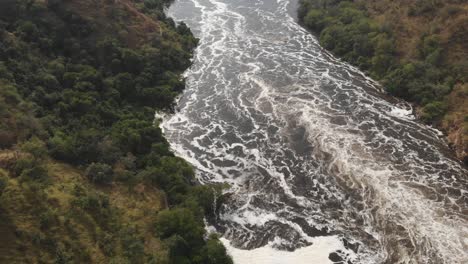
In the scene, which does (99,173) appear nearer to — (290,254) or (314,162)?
(290,254)

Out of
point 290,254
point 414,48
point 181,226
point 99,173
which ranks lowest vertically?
point 99,173

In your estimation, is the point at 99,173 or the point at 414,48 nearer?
the point at 99,173

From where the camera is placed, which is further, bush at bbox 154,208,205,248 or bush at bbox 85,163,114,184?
bush at bbox 85,163,114,184

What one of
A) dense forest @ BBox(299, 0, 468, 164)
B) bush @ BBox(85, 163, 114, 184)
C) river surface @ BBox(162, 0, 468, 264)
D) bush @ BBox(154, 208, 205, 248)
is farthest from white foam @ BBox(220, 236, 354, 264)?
dense forest @ BBox(299, 0, 468, 164)

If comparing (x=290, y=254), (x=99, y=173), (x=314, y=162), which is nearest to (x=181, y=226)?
(x=290, y=254)

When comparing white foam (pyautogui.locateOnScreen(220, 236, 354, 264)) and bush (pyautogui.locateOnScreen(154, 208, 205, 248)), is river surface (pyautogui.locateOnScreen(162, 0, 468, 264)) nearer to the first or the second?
white foam (pyautogui.locateOnScreen(220, 236, 354, 264))

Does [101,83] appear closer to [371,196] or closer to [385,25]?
[371,196]

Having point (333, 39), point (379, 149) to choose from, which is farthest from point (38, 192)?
point (333, 39)
